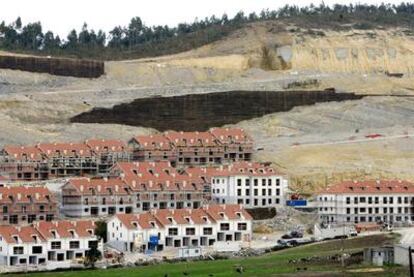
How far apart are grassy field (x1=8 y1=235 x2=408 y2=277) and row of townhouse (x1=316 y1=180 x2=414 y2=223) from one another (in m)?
12.3

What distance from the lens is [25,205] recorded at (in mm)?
103000

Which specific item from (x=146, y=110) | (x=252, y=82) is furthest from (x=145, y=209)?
(x=252, y=82)

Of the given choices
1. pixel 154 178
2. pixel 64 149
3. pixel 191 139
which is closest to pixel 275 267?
pixel 154 178

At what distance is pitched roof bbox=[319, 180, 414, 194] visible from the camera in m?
108

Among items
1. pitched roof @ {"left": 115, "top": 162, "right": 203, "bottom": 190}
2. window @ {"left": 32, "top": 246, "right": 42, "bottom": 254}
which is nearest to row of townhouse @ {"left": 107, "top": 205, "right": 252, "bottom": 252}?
window @ {"left": 32, "top": 246, "right": 42, "bottom": 254}

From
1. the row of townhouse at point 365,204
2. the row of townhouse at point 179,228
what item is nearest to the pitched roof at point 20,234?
the row of townhouse at point 179,228

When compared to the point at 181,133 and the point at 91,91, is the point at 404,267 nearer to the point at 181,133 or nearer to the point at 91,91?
the point at 181,133

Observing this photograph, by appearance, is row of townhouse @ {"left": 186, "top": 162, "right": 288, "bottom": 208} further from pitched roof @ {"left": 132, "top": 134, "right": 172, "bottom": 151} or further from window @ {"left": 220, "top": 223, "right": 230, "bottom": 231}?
pitched roof @ {"left": 132, "top": 134, "right": 172, "bottom": 151}

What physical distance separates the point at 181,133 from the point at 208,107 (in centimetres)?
1420

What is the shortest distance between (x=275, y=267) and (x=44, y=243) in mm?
16275

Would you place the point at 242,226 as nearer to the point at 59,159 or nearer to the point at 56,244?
the point at 56,244

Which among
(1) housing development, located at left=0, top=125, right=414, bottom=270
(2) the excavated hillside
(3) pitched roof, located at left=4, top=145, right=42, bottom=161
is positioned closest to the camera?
(1) housing development, located at left=0, top=125, right=414, bottom=270

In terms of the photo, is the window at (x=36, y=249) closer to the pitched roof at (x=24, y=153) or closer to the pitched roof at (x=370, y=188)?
the pitched roof at (x=370, y=188)

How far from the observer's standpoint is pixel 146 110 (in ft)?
453
